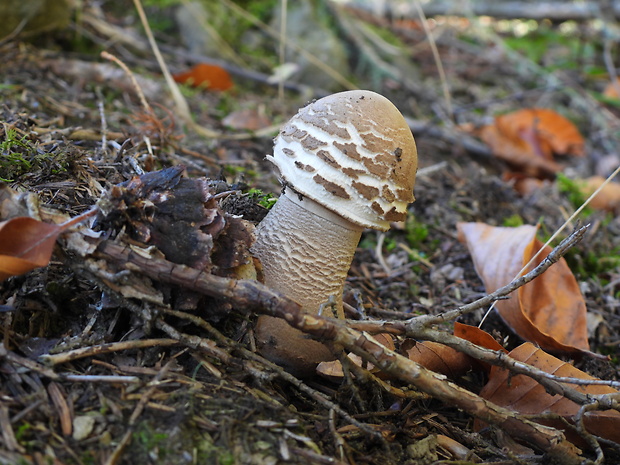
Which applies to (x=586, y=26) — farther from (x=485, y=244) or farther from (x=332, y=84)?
(x=485, y=244)

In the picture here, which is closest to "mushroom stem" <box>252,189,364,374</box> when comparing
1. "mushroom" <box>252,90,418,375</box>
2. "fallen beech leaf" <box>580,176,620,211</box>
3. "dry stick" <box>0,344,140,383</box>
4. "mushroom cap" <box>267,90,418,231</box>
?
"mushroom" <box>252,90,418,375</box>

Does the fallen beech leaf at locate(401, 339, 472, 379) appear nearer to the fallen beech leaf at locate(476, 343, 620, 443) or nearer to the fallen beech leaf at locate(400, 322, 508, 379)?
the fallen beech leaf at locate(400, 322, 508, 379)

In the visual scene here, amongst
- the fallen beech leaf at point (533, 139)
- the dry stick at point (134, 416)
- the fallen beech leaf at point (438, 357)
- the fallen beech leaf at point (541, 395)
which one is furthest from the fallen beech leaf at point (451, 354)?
the fallen beech leaf at point (533, 139)

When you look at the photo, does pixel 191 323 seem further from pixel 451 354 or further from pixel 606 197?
pixel 606 197

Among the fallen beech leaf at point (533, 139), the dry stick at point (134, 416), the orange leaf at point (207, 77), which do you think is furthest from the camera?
the fallen beech leaf at point (533, 139)

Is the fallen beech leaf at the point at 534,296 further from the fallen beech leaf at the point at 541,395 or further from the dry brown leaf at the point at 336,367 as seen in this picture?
the dry brown leaf at the point at 336,367
